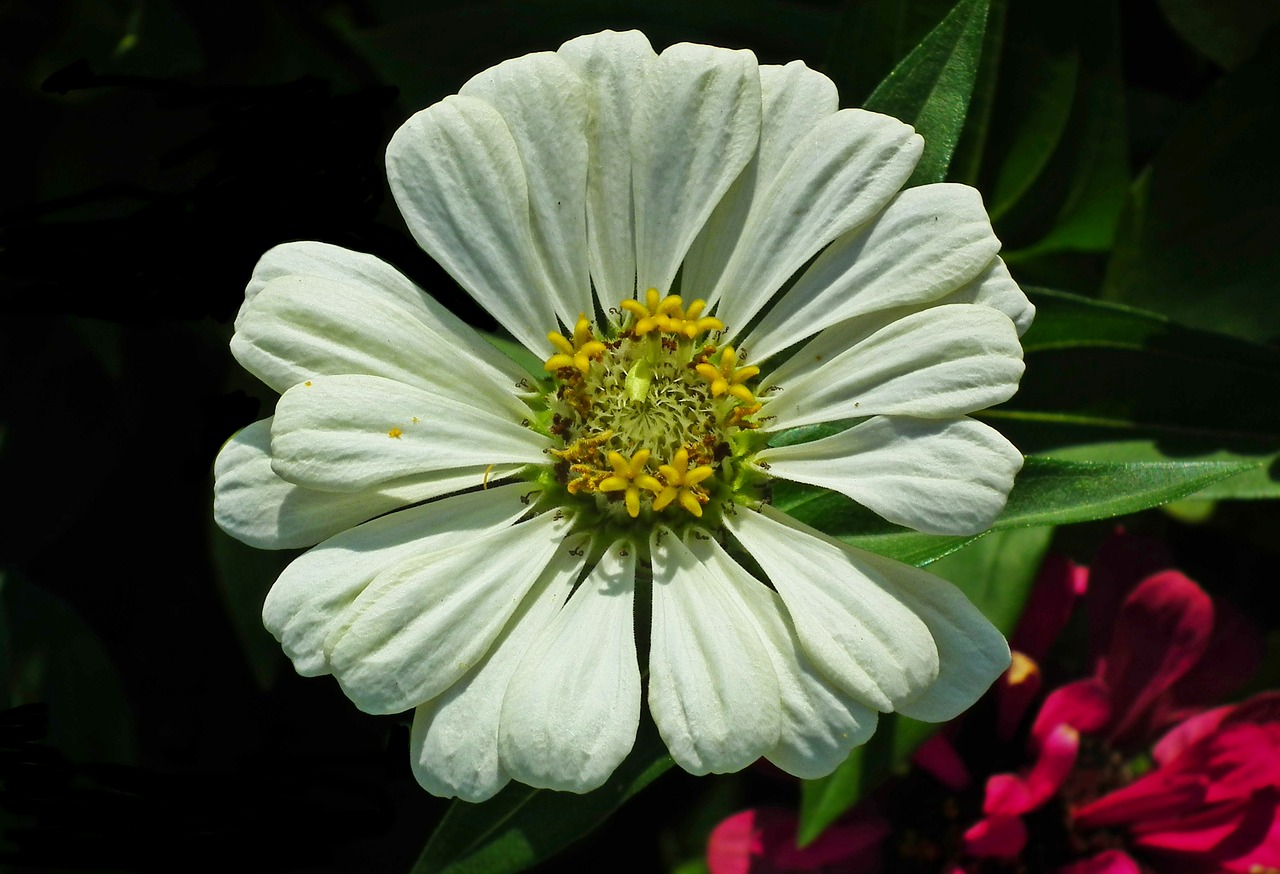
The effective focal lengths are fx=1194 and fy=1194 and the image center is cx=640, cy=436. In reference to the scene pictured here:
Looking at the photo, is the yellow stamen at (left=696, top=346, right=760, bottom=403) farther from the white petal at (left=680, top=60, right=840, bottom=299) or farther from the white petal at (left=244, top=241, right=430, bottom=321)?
the white petal at (left=244, top=241, right=430, bottom=321)

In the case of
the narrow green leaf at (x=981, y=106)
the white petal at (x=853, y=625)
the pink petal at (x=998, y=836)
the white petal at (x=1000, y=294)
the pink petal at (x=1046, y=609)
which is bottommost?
the pink petal at (x=998, y=836)

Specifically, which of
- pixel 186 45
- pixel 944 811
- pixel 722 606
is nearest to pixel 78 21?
pixel 186 45

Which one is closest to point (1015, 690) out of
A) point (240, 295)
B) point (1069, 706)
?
point (1069, 706)

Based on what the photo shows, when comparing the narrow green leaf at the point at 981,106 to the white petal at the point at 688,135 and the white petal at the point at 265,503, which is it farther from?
the white petal at the point at 265,503

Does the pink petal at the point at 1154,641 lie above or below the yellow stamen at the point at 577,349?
below

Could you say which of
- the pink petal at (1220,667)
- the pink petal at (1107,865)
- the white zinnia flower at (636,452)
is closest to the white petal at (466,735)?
the white zinnia flower at (636,452)

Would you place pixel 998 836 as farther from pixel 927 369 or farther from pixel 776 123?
pixel 776 123
